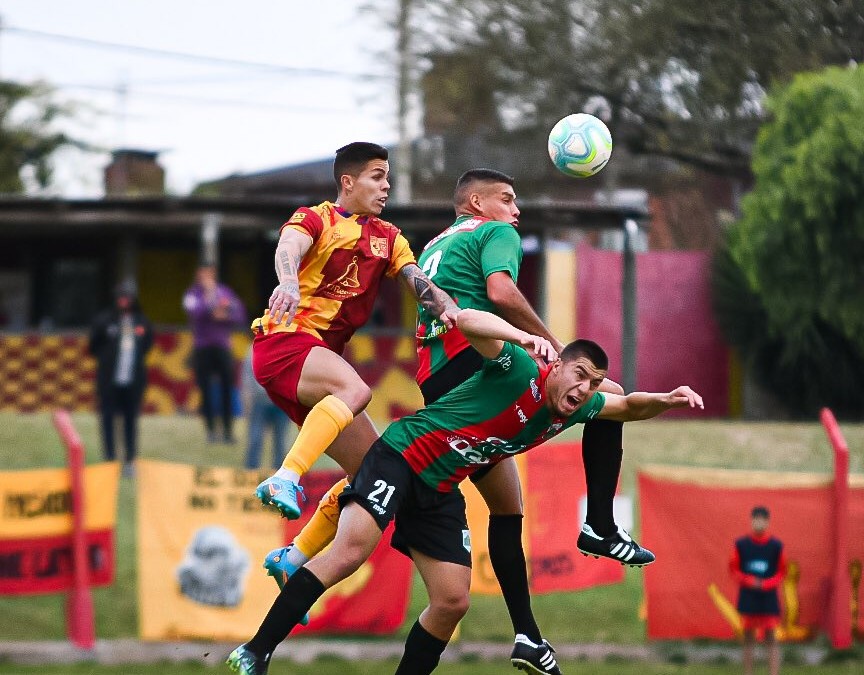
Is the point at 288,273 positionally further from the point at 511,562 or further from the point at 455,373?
the point at 511,562

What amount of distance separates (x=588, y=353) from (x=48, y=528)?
5.57 m

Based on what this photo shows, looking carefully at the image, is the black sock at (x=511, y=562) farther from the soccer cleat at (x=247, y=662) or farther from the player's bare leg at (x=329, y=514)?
the soccer cleat at (x=247, y=662)

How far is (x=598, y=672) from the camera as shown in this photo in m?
10.8

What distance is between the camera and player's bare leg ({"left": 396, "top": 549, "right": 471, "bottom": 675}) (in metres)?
6.92

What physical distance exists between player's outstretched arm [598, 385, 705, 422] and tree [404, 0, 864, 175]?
21.1m

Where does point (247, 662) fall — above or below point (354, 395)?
below

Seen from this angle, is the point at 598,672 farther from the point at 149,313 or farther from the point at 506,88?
the point at 506,88

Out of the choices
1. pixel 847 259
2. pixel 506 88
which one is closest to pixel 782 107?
pixel 847 259

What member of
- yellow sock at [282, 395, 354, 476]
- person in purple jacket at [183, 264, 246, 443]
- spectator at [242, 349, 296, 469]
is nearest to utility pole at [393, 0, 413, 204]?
person in purple jacket at [183, 264, 246, 443]

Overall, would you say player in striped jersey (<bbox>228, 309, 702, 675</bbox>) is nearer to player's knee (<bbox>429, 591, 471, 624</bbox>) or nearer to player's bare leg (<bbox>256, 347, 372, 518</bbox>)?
player's knee (<bbox>429, 591, 471, 624</bbox>)

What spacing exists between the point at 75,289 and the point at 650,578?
15.6 m

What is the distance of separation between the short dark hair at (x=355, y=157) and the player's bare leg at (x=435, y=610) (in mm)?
1816

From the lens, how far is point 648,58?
28.3m

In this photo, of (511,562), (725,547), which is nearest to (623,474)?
(725,547)
